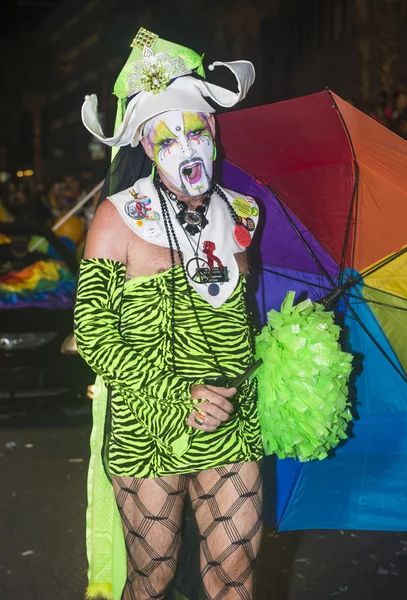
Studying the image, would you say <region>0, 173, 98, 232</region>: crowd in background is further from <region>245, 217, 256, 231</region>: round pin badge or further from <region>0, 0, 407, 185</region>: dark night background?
<region>245, 217, 256, 231</region>: round pin badge

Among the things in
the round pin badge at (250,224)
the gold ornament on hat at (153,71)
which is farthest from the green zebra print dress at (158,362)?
the gold ornament on hat at (153,71)

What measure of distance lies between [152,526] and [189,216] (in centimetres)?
104

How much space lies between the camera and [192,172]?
3.29 meters

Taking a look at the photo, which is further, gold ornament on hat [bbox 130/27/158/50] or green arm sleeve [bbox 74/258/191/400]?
gold ornament on hat [bbox 130/27/158/50]

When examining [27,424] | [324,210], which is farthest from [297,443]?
[27,424]

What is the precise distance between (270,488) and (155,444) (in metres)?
0.94

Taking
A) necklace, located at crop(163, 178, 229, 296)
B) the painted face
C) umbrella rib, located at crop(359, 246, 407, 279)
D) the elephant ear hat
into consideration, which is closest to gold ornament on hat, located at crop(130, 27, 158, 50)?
the elephant ear hat

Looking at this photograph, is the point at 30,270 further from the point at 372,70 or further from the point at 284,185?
the point at 372,70

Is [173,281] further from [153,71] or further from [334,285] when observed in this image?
[334,285]

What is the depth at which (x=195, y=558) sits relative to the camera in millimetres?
3570

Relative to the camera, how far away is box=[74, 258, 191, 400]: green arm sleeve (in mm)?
3064

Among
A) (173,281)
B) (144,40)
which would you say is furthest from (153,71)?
(173,281)

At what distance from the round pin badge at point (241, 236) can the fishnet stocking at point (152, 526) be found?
0.83 m

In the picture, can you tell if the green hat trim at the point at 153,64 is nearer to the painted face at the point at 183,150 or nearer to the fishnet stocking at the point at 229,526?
the painted face at the point at 183,150
